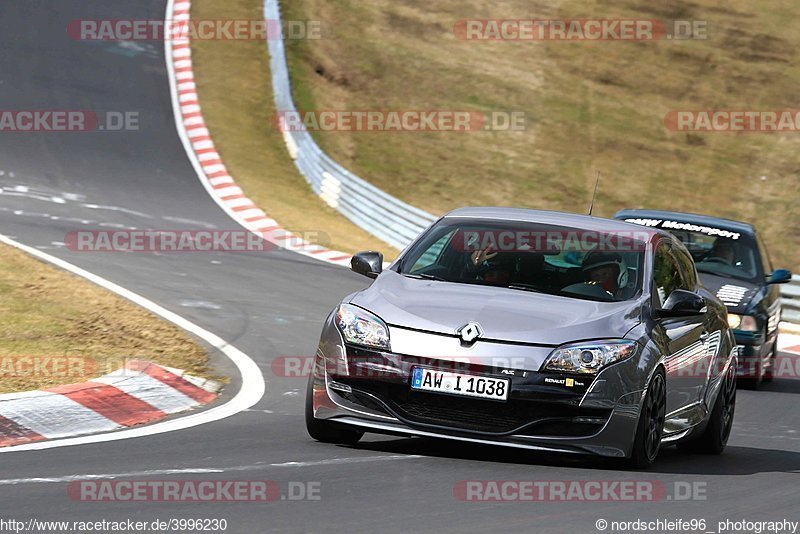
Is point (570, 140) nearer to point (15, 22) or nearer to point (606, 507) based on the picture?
point (15, 22)

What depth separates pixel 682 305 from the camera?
26.0 feet

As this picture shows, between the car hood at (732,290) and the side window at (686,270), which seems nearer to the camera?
the side window at (686,270)

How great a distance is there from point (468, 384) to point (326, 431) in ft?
3.42

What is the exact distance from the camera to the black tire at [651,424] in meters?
7.54

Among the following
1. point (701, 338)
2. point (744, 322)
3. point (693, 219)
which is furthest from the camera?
point (693, 219)

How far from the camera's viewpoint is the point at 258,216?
859 inches

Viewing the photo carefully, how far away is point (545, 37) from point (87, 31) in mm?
11960

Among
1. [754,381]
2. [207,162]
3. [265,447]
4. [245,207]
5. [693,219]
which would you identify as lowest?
[245,207]

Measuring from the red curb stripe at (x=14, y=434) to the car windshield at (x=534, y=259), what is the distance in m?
2.27

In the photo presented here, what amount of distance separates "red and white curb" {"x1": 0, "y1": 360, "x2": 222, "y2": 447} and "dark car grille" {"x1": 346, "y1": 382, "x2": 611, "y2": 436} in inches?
77.6

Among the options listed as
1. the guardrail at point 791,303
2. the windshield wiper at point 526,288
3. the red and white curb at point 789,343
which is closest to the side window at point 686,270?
the windshield wiper at point 526,288

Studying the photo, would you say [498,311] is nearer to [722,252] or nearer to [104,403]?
[104,403]

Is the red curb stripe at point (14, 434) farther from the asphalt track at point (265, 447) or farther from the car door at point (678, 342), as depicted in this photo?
the car door at point (678, 342)

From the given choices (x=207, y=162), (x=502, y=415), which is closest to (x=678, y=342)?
(x=502, y=415)
